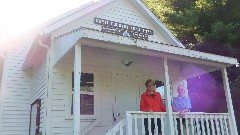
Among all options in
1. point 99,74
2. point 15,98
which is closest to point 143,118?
point 99,74

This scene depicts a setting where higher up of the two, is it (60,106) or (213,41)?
(213,41)

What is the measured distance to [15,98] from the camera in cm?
1134

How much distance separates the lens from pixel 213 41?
1769 cm

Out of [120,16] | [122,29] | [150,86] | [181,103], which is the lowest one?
[181,103]

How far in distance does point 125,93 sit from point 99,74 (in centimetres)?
110

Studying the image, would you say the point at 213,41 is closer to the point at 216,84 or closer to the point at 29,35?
the point at 216,84

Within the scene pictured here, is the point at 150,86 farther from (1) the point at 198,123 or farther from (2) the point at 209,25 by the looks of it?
(2) the point at 209,25

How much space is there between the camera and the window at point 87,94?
8.84 meters

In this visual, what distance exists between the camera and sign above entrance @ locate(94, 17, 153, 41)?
428 inches

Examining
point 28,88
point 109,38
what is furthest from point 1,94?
point 109,38

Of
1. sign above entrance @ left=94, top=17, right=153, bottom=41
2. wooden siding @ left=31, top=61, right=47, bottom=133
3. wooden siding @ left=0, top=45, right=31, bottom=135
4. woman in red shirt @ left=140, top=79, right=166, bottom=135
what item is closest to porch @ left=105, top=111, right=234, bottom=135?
woman in red shirt @ left=140, top=79, right=166, bottom=135

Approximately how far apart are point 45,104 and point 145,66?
11.9 ft

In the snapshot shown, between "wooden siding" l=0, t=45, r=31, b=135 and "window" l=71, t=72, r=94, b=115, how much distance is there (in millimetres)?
3415

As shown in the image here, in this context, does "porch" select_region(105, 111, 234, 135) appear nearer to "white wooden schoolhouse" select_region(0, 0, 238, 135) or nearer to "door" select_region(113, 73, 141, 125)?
"white wooden schoolhouse" select_region(0, 0, 238, 135)
